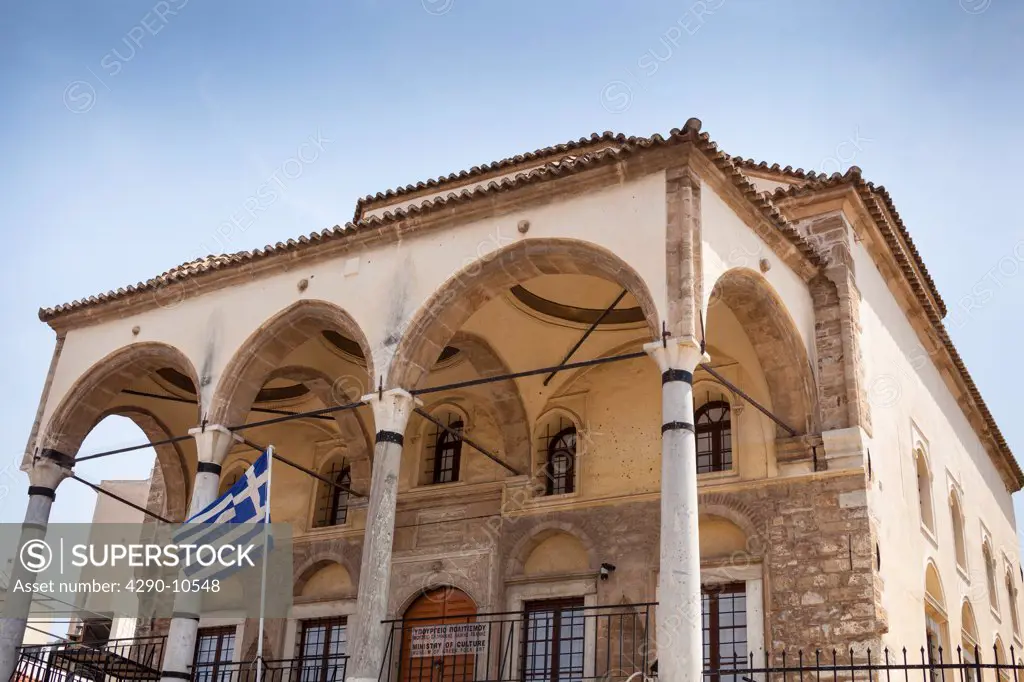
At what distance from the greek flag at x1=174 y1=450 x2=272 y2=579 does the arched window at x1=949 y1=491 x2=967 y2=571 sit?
11.1 meters

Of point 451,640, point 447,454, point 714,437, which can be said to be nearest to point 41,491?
point 447,454

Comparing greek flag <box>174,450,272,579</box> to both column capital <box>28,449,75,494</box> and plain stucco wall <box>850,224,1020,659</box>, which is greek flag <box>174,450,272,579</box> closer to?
column capital <box>28,449,75,494</box>

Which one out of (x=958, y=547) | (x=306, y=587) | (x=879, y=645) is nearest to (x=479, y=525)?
(x=306, y=587)

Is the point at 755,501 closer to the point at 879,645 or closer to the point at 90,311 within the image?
the point at 879,645

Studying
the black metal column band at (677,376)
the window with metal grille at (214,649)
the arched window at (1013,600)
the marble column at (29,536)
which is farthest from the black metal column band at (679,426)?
the arched window at (1013,600)

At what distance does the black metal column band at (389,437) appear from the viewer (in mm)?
11984

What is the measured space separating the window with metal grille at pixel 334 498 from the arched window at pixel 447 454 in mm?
1566

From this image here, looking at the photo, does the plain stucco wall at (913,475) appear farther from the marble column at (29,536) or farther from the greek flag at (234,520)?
the marble column at (29,536)

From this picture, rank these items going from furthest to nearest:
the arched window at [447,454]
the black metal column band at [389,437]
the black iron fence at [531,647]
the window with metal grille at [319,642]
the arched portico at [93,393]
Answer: the arched window at [447,454], the window with metal grille at [319,642], the arched portico at [93,393], the black iron fence at [531,647], the black metal column band at [389,437]

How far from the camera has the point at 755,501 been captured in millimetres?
13195

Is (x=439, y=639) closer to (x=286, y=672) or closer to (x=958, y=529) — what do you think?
(x=286, y=672)

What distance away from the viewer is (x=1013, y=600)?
20.7m

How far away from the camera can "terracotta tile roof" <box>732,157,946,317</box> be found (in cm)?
1414

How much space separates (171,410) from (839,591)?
11.1 metres
